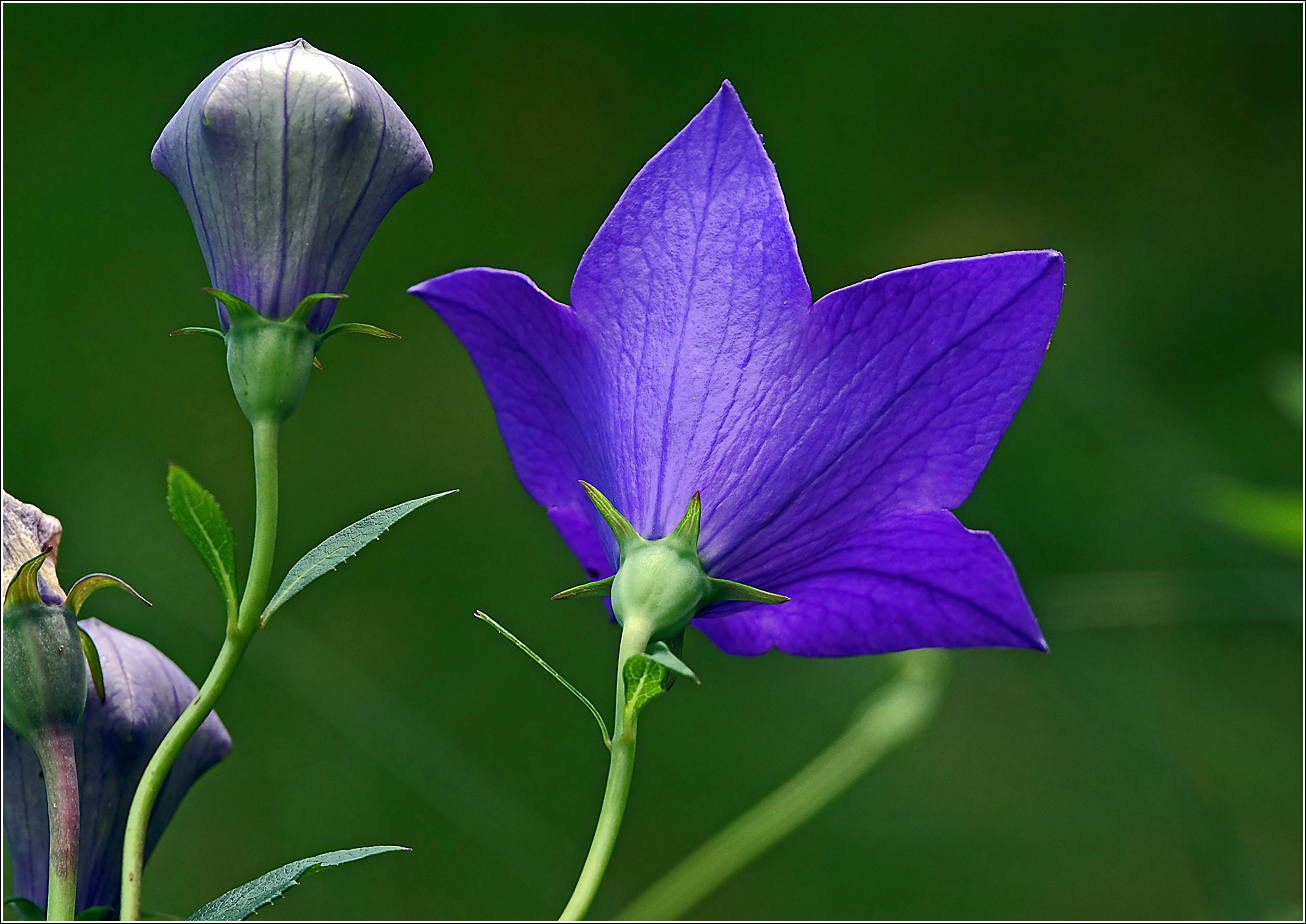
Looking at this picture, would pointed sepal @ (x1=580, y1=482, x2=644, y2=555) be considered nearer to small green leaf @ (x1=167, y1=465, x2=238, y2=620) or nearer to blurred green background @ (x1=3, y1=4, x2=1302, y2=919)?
small green leaf @ (x1=167, y1=465, x2=238, y2=620)

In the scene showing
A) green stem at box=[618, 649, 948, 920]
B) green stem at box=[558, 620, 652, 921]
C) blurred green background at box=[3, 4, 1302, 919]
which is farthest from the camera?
blurred green background at box=[3, 4, 1302, 919]

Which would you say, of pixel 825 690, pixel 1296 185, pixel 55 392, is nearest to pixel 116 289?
pixel 55 392

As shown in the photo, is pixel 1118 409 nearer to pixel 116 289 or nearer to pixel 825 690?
pixel 825 690

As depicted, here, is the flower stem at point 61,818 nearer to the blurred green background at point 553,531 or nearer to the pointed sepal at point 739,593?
the pointed sepal at point 739,593

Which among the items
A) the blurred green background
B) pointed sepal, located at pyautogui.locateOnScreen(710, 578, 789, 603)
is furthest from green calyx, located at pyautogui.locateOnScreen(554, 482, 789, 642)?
the blurred green background

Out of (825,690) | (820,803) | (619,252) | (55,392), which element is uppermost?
(619,252)

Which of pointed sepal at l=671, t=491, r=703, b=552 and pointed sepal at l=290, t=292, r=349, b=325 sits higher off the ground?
pointed sepal at l=290, t=292, r=349, b=325

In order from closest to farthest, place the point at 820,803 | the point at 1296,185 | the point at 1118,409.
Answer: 1. the point at 820,803
2. the point at 1118,409
3. the point at 1296,185
